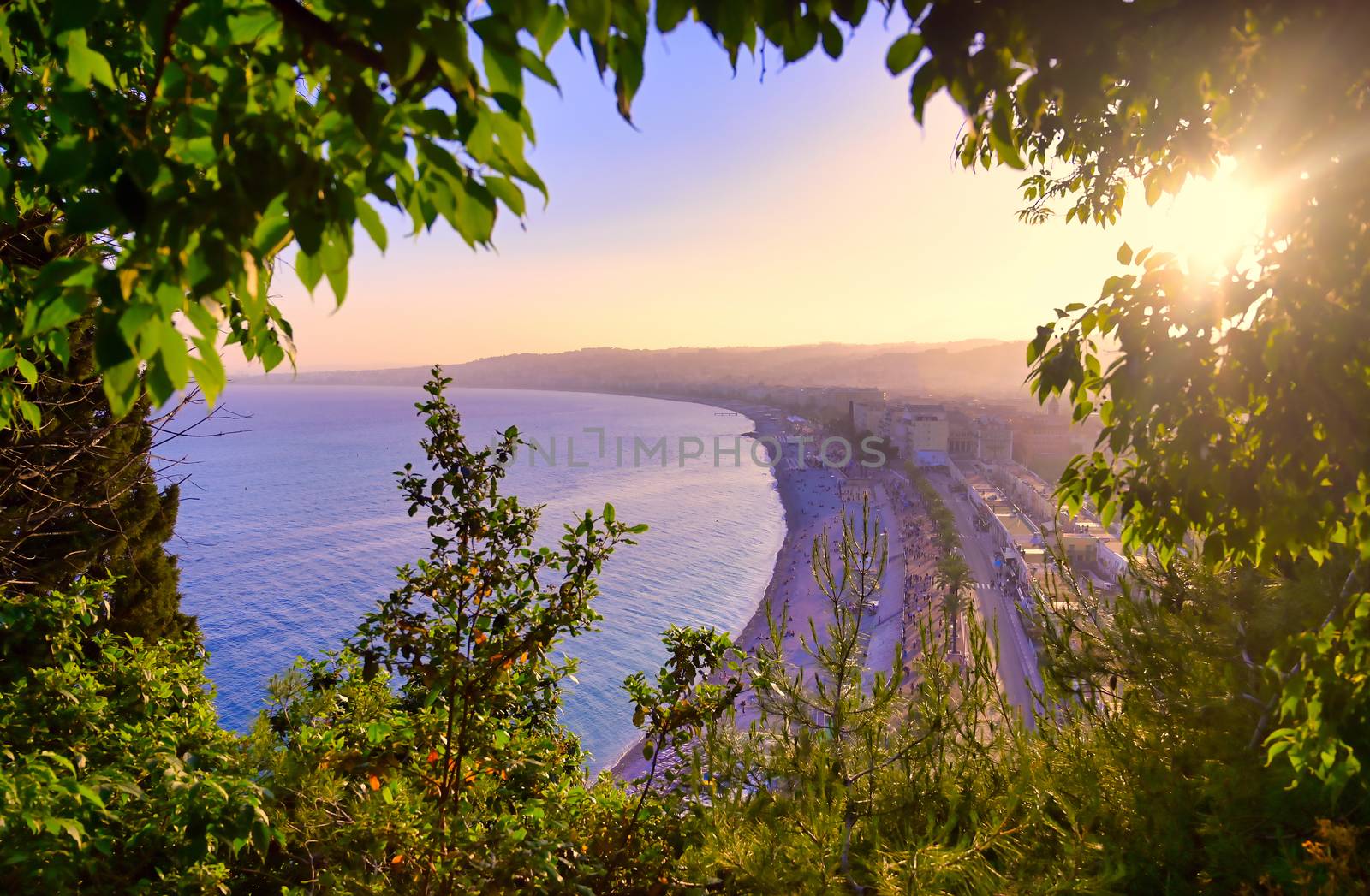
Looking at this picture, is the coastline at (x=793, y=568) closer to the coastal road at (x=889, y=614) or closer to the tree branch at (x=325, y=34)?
the coastal road at (x=889, y=614)

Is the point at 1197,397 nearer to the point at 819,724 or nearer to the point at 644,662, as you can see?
the point at 819,724

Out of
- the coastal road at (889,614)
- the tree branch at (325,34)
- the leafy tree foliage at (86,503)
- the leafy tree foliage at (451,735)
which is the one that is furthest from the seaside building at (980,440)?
the tree branch at (325,34)

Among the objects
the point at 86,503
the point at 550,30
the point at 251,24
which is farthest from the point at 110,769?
the point at 86,503

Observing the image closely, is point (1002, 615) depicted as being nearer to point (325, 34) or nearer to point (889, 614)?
point (889, 614)

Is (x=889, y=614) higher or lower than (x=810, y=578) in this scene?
lower

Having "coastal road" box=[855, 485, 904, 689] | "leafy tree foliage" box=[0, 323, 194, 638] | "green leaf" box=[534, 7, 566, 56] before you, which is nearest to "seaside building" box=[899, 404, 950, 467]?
"coastal road" box=[855, 485, 904, 689]

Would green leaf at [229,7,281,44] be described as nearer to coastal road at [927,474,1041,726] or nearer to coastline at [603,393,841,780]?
coastline at [603,393,841,780]

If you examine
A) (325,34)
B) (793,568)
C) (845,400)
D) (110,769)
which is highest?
(325,34)
